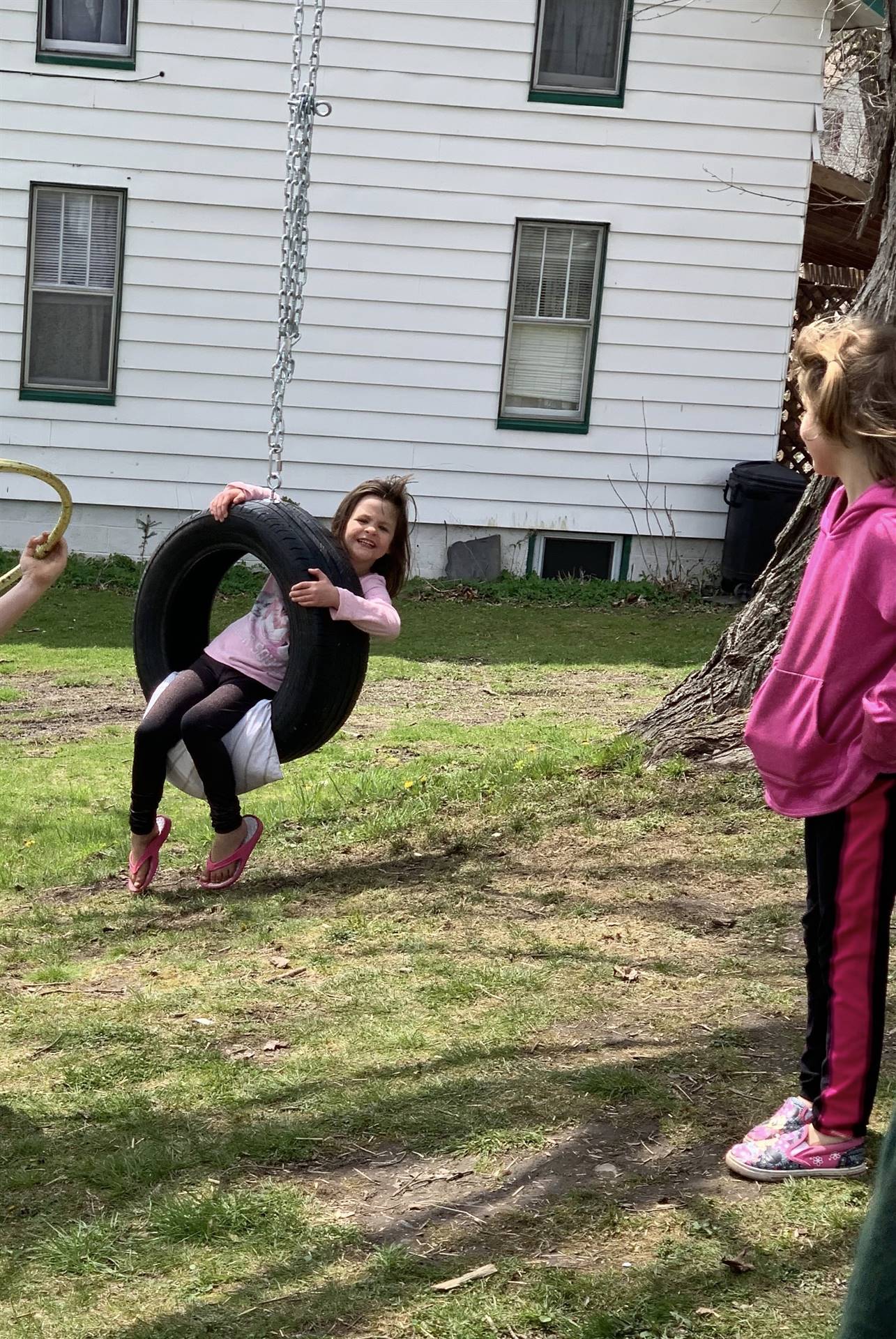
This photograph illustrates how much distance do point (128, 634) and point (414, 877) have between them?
18.0ft

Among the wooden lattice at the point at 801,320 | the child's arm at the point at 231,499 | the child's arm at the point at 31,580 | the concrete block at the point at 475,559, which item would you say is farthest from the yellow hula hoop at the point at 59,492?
the wooden lattice at the point at 801,320

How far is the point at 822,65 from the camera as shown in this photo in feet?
40.5

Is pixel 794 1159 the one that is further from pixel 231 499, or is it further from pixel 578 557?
pixel 578 557

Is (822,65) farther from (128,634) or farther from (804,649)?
(804,649)

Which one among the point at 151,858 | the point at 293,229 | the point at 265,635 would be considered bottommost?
the point at 151,858

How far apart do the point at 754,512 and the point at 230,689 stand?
799 centimetres

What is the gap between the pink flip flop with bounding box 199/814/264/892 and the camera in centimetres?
500

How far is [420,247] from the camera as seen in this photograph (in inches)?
474

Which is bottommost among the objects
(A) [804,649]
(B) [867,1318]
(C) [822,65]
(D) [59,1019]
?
(D) [59,1019]

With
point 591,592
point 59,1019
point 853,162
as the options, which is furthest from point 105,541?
point 853,162

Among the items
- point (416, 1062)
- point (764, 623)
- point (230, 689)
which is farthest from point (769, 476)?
point (416, 1062)

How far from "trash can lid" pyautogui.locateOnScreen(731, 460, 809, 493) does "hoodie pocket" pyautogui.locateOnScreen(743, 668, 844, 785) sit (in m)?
9.13

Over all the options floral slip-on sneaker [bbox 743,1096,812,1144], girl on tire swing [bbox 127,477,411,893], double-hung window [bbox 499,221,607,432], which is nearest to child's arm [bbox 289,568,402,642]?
girl on tire swing [bbox 127,477,411,893]

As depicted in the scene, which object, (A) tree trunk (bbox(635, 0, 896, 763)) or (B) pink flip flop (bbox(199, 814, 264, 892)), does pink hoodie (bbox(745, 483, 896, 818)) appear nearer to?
(B) pink flip flop (bbox(199, 814, 264, 892))
